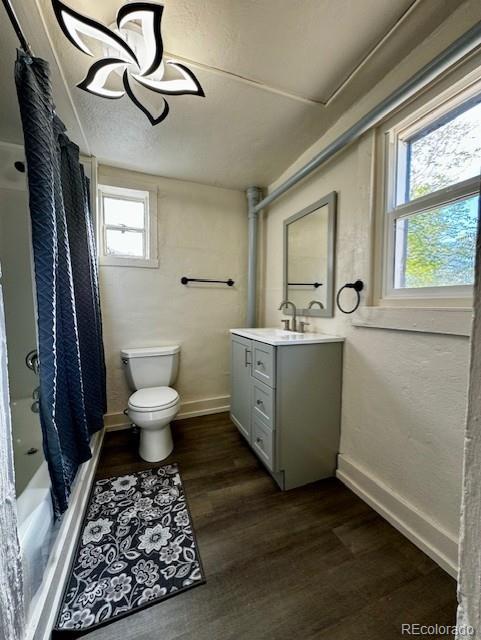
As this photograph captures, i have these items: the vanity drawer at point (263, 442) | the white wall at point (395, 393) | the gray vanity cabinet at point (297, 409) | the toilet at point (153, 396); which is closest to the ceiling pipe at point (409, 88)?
the white wall at point (395, 393)

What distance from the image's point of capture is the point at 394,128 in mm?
1313

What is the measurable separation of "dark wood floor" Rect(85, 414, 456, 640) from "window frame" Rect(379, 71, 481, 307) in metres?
1.14

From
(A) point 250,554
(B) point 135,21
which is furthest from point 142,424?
(B) point 135,21

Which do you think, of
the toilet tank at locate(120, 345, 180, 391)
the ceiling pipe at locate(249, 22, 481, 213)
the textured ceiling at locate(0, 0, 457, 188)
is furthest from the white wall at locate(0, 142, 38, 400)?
the ceiling pipe at locate(249, 22, 481, 213)

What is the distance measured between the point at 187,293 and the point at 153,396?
100 cm

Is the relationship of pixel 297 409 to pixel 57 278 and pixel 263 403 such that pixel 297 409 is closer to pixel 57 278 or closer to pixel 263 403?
pixel 263 403

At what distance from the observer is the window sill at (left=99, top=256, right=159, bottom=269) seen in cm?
214

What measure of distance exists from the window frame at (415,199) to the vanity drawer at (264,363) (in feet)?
2.22

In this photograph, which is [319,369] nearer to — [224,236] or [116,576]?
[116,576]

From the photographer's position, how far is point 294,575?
3.47 ft

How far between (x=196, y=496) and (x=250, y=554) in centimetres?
45

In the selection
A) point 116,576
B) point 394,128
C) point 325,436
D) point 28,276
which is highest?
point 394,128

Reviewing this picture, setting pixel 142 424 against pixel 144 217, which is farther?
pixel 144 217

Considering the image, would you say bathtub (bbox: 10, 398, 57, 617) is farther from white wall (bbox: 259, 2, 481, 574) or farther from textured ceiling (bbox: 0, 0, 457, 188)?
textured ceiling (bbox: 0, 0, 457, 188)
